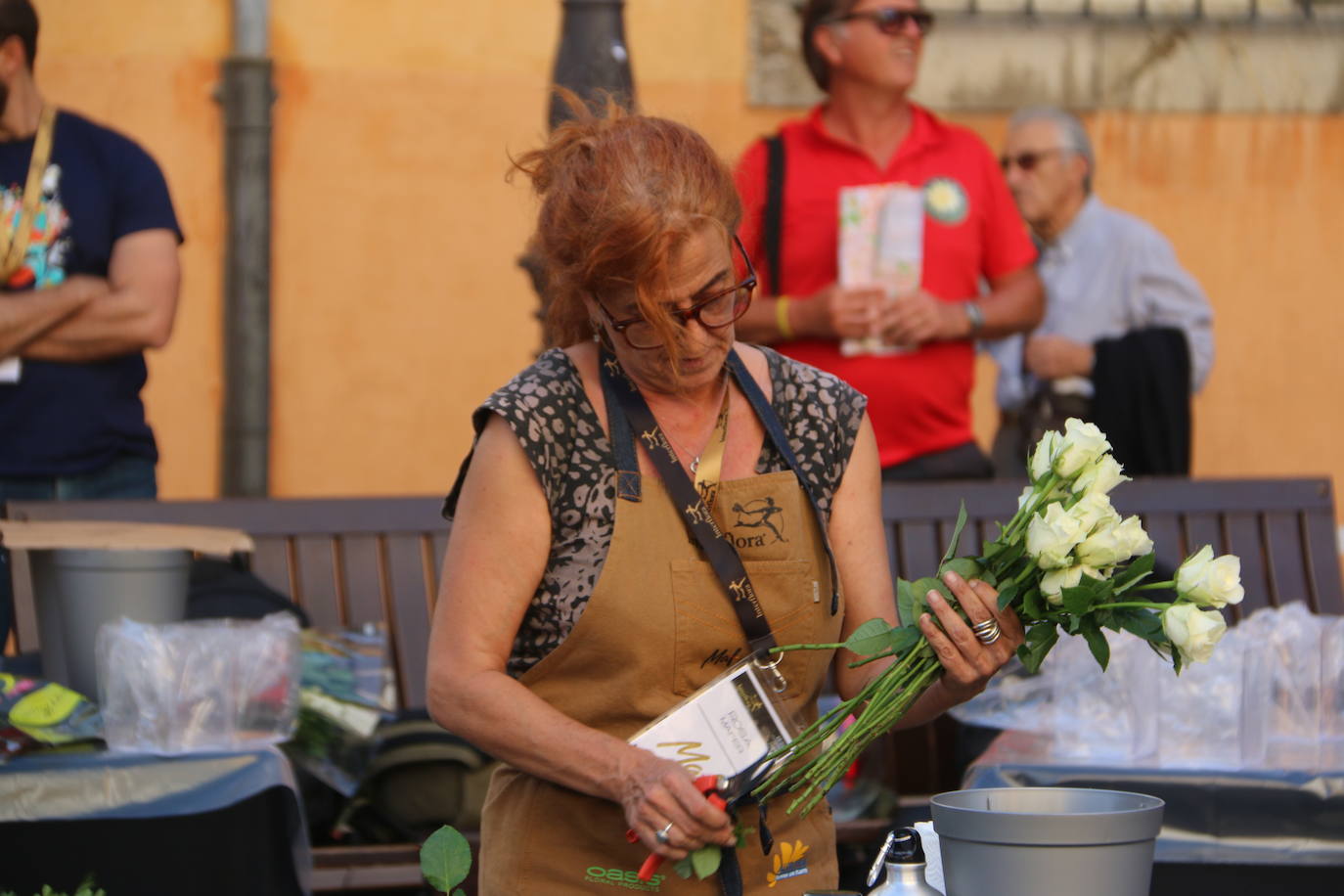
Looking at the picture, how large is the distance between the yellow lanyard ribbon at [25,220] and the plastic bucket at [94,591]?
0.82 meters

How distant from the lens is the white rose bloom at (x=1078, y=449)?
72.6 inches

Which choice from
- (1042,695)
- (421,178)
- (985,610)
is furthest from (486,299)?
(985,610)

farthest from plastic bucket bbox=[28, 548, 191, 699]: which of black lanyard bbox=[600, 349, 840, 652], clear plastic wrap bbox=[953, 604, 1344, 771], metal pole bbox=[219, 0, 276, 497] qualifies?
metal pole bbox=[219, 0, 276, 497]

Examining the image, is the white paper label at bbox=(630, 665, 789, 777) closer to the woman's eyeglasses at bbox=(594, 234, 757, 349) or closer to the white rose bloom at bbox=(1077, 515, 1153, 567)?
the woman's eyeglasses at bbox=(594, 234, 757, 349)

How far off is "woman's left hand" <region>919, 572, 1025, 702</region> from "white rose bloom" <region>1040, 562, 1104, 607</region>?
0.40 feet

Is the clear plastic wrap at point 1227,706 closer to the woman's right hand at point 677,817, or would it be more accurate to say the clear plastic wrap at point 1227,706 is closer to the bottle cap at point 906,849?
the woman's right hand at point 677,817

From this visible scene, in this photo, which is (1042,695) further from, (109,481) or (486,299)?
(486,299)

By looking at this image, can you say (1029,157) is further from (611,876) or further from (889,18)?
(611,876)

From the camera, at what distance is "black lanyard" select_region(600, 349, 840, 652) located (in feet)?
7.70

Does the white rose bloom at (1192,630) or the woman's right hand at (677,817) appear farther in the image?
the woman's right hand at (677,817)

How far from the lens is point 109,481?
13.6 ft

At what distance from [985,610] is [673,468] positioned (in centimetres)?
53

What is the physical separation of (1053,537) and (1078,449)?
3.8 inches

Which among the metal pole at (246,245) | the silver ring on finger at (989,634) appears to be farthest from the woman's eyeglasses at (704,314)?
the metal pole at (246,245)
